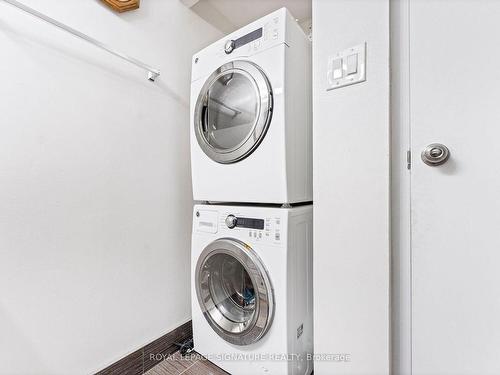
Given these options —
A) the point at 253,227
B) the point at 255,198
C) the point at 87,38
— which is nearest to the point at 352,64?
the point at 255,198

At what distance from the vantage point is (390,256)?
876mm

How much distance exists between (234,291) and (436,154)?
114 centimetres

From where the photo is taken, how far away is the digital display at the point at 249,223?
120 cm

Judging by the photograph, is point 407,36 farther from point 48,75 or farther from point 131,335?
point 131,335

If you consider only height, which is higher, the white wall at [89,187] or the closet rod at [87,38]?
the closet rod at [87,38]

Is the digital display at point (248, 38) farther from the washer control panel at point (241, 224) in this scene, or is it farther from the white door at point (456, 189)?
the washer control panel at point (241, 224)

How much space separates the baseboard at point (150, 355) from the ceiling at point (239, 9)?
2.09m

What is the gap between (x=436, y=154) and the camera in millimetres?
804

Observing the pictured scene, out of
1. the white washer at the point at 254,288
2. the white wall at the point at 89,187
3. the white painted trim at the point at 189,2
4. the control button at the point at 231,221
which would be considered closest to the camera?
the white wall at the point at 89,187

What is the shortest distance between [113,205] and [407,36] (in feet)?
4.70

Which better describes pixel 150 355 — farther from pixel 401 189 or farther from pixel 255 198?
pixel 401 189

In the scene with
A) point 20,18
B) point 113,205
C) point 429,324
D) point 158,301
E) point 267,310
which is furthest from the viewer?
point 158,301

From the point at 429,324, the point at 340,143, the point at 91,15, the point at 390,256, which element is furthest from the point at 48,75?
the point at 429,324

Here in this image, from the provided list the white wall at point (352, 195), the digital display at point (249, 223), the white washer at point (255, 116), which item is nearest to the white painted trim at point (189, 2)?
the white washer at point (255, 116)
